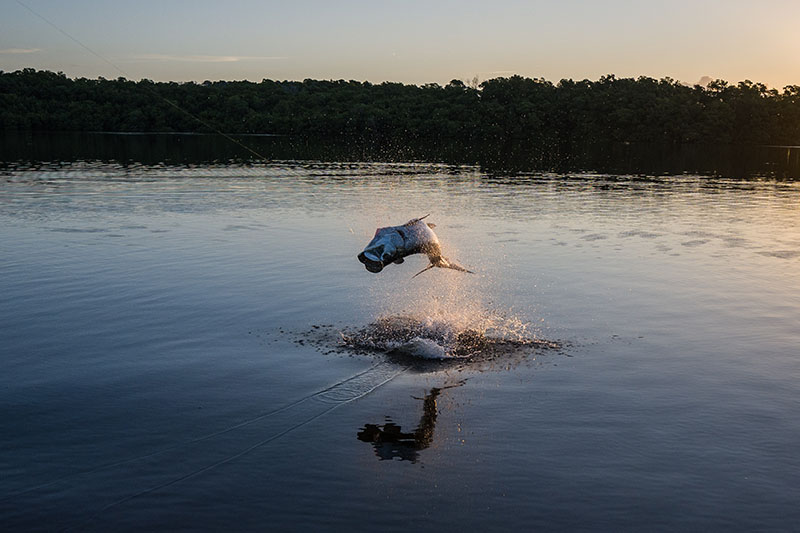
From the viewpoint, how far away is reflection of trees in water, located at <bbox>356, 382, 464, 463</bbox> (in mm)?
13133

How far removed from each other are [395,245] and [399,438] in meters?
3.78

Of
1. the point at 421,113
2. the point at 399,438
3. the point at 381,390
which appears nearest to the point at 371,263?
the point at 381,390

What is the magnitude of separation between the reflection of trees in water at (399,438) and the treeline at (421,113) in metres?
163

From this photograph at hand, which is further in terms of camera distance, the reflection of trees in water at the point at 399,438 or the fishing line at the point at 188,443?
the reflection of trees in water at the point at 399,438

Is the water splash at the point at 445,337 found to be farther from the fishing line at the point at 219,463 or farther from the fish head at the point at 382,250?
the fish head at the point at 382,250

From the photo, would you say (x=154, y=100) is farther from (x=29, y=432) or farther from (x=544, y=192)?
(x=29, y=432)

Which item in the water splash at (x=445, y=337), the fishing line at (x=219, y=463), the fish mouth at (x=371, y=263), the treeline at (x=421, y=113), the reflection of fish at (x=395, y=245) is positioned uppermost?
the treeline at (x=421, y=113)

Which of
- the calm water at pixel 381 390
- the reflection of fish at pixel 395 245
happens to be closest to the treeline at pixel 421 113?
the calm water at pixel 381 390

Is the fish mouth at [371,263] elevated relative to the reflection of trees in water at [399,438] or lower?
elevated

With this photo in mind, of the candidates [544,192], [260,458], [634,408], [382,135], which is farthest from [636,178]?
[382,135]

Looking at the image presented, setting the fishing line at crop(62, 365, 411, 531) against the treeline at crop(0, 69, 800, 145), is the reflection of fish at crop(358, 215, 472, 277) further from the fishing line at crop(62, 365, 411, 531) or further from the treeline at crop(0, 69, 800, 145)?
the treeline at crop(0, 69, 800, 145)

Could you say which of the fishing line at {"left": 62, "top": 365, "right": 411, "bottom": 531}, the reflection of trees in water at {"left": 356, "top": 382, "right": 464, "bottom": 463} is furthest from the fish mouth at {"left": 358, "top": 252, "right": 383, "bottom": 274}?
the reflection of trees in water at {"left": 356, "top": 382, "right": 464, "bottom": 463}

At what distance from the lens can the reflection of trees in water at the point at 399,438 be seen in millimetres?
13133

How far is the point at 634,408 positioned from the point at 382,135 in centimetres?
16843
